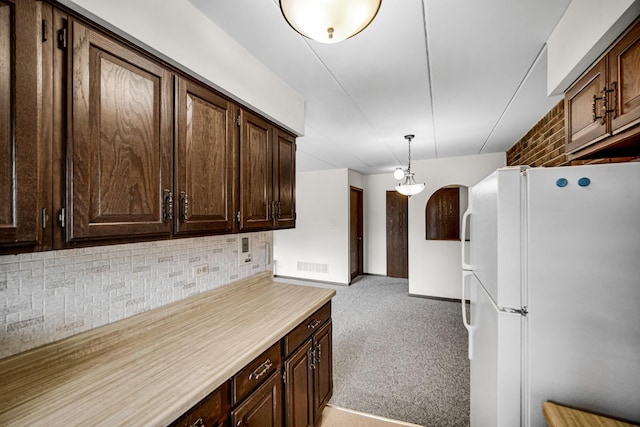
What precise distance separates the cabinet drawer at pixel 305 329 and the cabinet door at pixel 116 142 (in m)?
0.89

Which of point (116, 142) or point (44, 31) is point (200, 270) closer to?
point (116, 142)

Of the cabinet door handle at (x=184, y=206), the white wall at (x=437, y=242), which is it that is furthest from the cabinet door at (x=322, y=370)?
the white wall at (x=437, y=242)

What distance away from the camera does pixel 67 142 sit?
888mm

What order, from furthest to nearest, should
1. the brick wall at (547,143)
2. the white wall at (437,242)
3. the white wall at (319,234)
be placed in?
the white wall at (319,234) < the white wall at (437,242) < the brick wall at (547,143)

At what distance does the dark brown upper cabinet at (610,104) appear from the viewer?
1040 millimetres

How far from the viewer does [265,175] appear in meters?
1.93

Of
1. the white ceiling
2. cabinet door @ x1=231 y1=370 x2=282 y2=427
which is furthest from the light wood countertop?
the white ceiling

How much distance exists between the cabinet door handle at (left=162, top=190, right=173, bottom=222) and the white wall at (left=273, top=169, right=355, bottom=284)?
4542 mm

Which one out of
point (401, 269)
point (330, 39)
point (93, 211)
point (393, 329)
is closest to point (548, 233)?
point (330, 39)

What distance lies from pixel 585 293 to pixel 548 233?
255 mm

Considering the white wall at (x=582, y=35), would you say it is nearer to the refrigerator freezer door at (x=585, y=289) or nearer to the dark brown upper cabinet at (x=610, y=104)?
the dark brown upper cabinet at (x=610, y=104)

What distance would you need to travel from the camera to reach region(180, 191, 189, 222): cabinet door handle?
4.26ft

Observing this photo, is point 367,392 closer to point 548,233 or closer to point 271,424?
point 271,424

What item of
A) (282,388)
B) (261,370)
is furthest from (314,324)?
(261,370)
